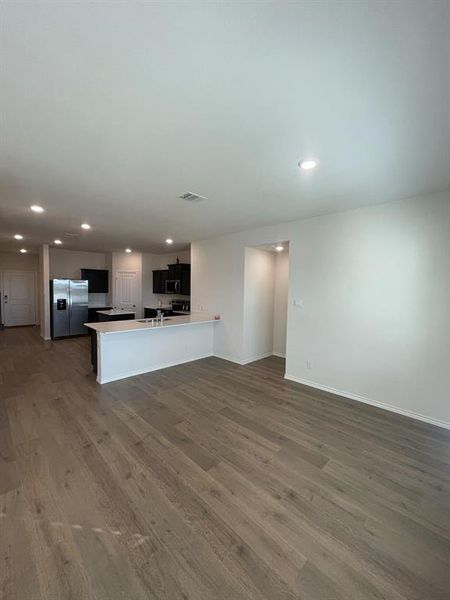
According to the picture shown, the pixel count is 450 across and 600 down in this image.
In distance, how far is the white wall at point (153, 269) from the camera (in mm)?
8289

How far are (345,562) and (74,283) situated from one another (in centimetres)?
808

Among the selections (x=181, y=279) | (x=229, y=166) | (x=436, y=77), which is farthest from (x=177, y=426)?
(x=181, y=279)

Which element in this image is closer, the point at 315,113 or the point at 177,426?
the point at 315,113

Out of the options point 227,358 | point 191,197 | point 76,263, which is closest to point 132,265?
point 76,263

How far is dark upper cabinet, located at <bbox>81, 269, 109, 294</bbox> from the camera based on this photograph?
800 centimetres

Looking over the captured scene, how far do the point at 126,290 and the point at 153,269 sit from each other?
1140mm

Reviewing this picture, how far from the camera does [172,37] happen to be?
45.1 inches

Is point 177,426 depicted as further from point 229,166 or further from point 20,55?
point 20,55

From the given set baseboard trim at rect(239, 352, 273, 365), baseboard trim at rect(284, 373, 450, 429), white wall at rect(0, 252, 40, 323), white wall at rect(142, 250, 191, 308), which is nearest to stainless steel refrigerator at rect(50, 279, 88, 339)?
white wall at rect(142, 250, 191, 308)

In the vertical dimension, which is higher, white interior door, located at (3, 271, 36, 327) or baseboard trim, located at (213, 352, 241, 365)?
white interior door, located at (3, 271, 36, 327)

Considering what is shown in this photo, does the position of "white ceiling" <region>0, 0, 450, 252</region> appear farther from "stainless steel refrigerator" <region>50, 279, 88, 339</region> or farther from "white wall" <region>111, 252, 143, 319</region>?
"white wall" <region>111, 252, 143, 319</region>

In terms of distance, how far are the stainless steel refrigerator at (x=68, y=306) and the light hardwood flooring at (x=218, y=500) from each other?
4242 millimetres

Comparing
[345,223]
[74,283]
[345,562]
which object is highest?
[345,223]

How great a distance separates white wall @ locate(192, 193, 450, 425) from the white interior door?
8.82 metres
